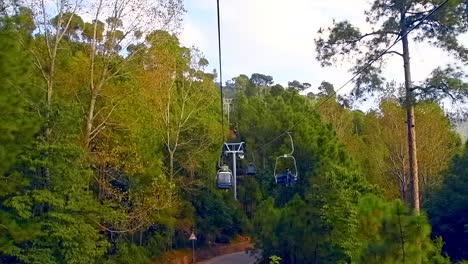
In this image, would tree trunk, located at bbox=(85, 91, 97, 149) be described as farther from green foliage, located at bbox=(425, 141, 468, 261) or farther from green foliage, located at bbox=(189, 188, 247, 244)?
green foliage, located at bbox=(189, 188, 247, 244)

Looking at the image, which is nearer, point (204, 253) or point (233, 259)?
point (233, 259)

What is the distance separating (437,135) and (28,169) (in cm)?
2106

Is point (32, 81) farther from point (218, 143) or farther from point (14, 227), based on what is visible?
point (218, 143)

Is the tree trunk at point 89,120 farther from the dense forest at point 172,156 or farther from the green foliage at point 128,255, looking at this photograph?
the green foliage at point 128,255

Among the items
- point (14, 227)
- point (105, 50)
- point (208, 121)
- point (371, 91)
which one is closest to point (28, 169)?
point (14, 227)

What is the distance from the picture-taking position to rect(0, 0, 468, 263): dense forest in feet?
59.2

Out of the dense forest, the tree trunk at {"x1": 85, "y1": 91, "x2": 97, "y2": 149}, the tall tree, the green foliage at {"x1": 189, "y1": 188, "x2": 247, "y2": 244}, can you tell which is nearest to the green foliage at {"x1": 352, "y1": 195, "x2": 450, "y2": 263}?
the dense forest

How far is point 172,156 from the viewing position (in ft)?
127

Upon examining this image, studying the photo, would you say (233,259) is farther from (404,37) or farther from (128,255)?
(404,37)

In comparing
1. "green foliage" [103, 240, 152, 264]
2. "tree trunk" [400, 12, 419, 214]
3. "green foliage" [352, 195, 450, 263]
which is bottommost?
"green foliage" [103, 240, 152, 264]

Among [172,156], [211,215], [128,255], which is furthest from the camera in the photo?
[211,215]

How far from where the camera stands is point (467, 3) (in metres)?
17.0

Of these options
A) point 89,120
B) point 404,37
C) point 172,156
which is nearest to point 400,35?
point 404,37

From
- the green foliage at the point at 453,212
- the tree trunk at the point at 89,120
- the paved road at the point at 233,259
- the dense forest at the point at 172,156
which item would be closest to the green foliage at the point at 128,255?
the dense forest at the point at 172,156
